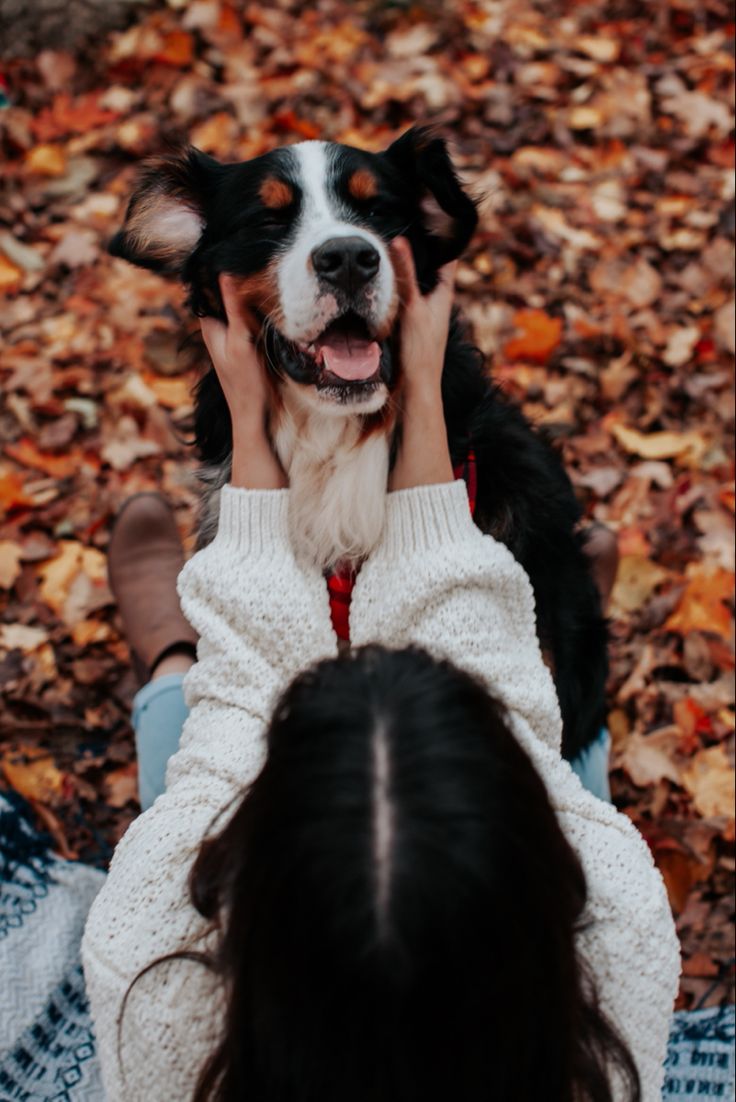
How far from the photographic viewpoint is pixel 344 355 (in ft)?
6.55

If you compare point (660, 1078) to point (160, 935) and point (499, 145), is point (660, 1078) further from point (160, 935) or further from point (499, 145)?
point (499, 145)

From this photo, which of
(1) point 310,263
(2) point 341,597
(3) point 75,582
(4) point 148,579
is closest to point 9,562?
(3) point 75,582

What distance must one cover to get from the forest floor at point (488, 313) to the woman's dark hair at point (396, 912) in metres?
1.40

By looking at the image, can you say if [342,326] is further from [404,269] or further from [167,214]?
[167,214]

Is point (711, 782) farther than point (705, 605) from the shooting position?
No

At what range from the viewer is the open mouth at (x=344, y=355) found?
197 cm

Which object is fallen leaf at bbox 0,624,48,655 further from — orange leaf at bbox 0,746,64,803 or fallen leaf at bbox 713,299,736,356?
fallen leaf at bbox 713,299,736,356

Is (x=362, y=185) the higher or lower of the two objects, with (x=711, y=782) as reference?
higher

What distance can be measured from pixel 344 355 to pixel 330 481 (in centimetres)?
27

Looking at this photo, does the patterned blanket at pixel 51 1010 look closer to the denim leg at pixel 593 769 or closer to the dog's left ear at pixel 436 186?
the denim leg at pixel 593 769

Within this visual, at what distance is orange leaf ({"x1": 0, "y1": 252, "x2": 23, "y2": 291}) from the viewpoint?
3.89m

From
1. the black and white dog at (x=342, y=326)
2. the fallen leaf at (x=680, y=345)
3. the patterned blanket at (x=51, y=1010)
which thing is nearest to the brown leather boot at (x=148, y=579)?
the black and white dog at (x=342, y=326)

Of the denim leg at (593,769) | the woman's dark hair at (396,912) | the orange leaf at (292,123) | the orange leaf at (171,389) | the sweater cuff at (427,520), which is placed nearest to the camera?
the woman's dark hair at (396,912)

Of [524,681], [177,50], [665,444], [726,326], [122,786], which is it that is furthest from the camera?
[177,50]
